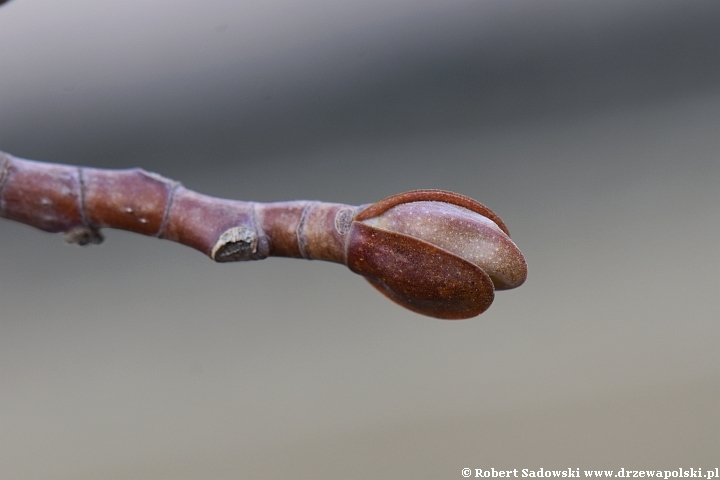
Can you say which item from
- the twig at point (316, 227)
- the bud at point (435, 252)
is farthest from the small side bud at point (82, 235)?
the bud at point (435, 252)

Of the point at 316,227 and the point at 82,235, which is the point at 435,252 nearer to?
the point at 316,227

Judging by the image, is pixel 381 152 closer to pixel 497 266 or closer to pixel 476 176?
pixel 476 176

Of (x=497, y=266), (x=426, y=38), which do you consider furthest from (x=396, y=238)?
(x=426, y=38)

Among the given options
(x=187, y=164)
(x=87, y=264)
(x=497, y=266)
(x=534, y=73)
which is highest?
(x=534, y=73)

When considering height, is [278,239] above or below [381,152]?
below

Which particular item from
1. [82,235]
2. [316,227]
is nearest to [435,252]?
[316,227]

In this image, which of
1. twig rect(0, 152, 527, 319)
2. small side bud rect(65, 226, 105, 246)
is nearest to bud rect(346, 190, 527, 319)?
twig rect(0, 152, 527, 319)

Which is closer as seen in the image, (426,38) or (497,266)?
(497,266)

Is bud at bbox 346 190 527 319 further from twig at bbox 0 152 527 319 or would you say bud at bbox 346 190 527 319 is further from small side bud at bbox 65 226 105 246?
small side bud at bbox 65 226 105 246

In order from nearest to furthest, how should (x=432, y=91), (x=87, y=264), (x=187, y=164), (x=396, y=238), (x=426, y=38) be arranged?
(x=396, y=238), (x=426, y=38), (x=432, y=91), (x=187, y=164), (x=87, y=264)
